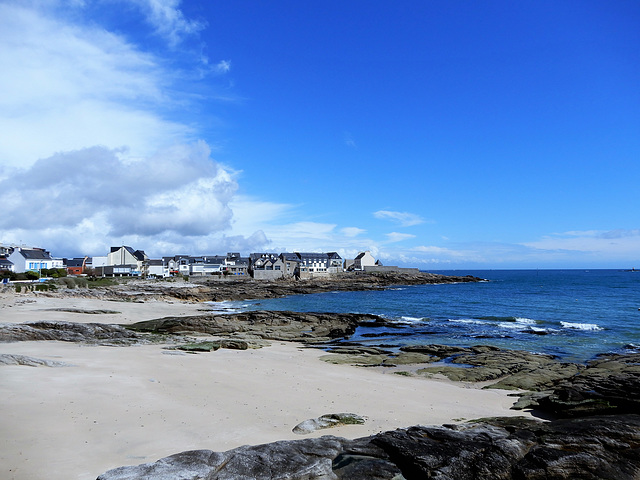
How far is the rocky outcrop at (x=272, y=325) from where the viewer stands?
2998 centimetres

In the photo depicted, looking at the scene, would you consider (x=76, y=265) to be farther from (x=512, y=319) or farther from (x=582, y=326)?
(x=582, y=326)

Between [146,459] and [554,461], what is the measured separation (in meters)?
8.03

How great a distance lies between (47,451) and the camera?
7844 mm

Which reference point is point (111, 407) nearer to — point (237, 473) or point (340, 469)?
point (237, 473)

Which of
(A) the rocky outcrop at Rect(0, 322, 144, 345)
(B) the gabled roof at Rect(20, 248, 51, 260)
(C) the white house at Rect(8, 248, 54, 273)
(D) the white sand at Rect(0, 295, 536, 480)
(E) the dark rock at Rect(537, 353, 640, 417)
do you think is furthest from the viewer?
(B) the gabled roof at Rect(20, 248, 51, 260)

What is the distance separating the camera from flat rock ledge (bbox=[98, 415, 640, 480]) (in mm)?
7062

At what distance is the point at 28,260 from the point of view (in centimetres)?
9219

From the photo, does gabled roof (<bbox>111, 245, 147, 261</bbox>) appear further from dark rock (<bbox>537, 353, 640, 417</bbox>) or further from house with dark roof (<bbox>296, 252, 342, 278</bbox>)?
dark rock (<bbox>537, 353, 640, 417</bbox>)

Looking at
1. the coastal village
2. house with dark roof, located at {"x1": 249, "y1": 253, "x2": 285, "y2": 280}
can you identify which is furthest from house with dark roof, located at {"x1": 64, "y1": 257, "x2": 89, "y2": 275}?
house with dark roof, located at {"x1": 249, "y1": 253, "x2": 285, "y2": 280}

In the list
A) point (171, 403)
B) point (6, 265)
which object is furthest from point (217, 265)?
point (171, 403)

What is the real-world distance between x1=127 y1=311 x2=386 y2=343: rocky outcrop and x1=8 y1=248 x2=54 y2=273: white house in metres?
79.1

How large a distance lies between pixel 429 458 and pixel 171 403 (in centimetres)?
753

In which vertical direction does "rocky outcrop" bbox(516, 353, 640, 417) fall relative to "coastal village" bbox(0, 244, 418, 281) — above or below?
below

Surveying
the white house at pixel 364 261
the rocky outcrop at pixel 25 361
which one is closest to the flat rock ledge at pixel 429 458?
the rocky outcrop at pixel 25 361
